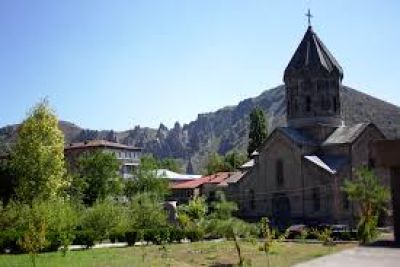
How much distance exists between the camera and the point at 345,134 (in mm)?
49812

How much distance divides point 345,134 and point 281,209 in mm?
8827

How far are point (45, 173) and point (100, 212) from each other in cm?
972

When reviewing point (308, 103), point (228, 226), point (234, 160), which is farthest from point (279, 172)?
point (234, 160)

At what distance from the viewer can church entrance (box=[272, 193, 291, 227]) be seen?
48.5 meters

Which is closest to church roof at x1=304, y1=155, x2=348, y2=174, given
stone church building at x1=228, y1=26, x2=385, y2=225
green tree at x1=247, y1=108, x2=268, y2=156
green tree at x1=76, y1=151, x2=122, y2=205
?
stone church building at x1=228, y1=26, x2=385, y2=225

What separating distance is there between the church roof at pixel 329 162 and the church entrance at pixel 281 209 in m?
4.19

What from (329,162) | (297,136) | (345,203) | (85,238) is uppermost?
(297,136)

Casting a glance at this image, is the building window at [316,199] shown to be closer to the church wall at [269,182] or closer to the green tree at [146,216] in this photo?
A: the church wall at [269,182]

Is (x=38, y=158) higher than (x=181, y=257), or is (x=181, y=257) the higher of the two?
(x=38, y=158)

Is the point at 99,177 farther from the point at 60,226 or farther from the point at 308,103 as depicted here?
the point at 60,226

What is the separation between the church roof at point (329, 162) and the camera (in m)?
46.8

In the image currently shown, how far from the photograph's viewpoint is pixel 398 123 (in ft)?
545

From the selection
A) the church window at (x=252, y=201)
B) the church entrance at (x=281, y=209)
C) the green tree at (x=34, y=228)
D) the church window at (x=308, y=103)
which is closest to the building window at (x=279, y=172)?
the church entrance at (x=281, y=209)

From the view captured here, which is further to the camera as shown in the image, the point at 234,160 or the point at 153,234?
the point at 234,160
